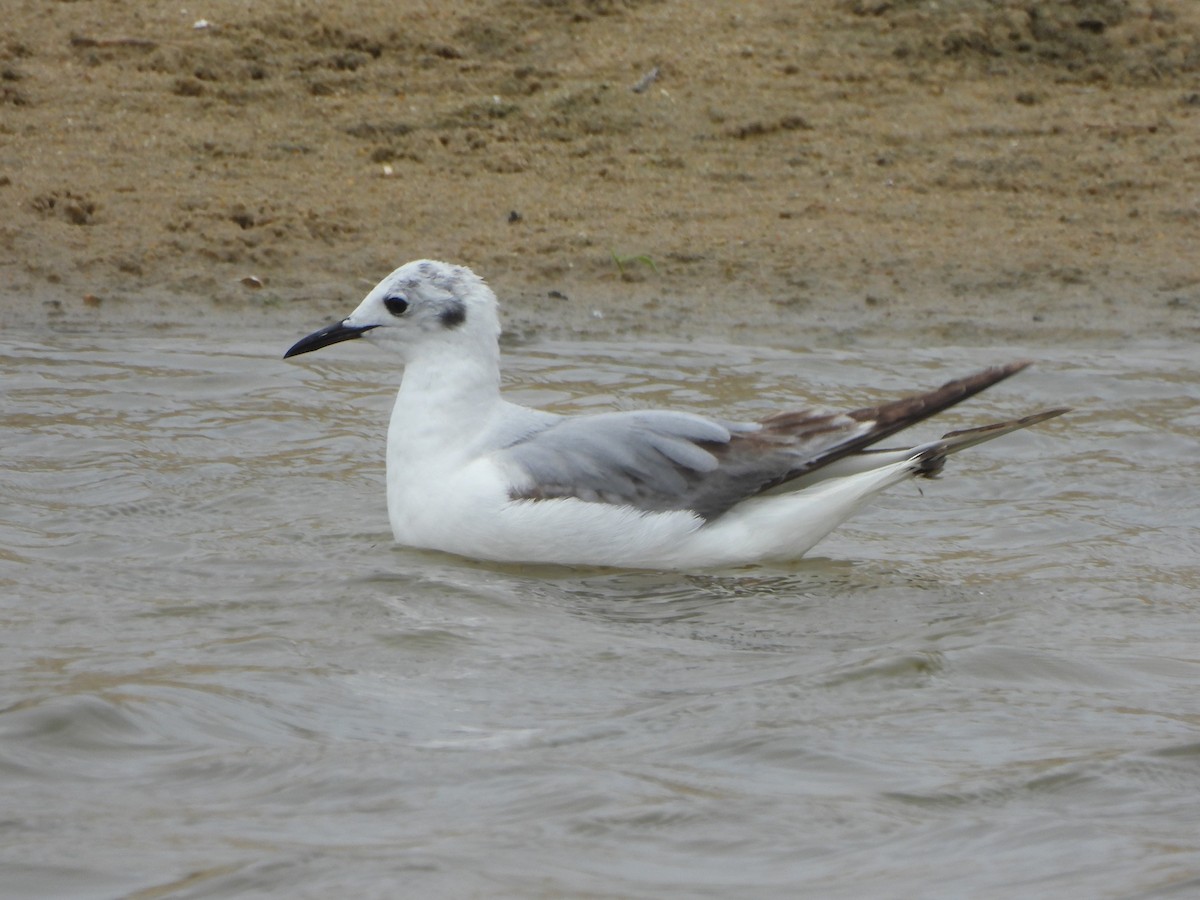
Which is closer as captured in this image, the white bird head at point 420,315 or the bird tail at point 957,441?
the bird tail at point 957,441

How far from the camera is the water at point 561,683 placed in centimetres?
396

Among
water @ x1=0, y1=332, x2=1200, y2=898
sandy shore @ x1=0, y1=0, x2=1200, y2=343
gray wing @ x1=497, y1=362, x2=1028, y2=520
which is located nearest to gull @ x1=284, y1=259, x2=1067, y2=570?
gray wing @ x1=497, y1=362, x2=1028, y2=520

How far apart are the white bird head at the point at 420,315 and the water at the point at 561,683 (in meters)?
0.64

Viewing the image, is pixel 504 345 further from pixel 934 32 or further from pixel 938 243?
pixel 934 32

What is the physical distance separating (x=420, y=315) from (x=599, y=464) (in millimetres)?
855

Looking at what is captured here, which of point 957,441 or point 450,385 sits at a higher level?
point 450,385

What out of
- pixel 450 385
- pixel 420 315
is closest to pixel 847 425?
pixel 450 385

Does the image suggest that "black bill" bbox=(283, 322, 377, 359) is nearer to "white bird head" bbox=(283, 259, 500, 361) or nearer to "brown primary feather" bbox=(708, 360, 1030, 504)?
"white bird head" bbox=(283, 259, 500, 361)

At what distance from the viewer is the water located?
13.0 feet

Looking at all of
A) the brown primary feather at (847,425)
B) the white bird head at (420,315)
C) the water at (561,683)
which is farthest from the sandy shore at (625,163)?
the brown primary feather at (847,425)

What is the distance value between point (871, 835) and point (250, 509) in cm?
314

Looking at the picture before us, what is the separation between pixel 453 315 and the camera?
6.60 m

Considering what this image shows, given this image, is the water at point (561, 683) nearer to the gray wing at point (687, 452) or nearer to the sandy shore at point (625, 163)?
the gray wing at point (687, 452)

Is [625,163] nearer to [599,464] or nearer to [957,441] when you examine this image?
[599,464]
